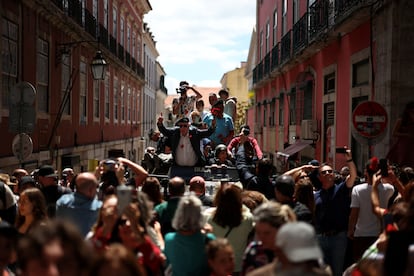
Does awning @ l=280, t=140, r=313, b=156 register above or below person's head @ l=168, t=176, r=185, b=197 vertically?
below

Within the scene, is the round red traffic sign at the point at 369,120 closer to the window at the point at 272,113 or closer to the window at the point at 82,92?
the window at the point at 82,92

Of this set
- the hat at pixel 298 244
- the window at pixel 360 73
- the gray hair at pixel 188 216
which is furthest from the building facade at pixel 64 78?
the window at pixel 360 73

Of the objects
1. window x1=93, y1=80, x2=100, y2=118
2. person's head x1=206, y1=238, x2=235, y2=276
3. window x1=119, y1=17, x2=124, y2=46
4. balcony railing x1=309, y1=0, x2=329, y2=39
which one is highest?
window x1=119, y1=17, x2=124, y2=46

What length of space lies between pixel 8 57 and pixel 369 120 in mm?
8172

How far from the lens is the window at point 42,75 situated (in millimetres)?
14930

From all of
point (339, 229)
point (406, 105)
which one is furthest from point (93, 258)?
point (406, 105)

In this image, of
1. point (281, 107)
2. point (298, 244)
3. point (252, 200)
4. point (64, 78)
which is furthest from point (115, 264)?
point (281, 107)

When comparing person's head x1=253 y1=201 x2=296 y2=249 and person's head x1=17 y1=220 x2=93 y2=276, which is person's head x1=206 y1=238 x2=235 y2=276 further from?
person's head x1=17 y1=220 x2=93 y2=276

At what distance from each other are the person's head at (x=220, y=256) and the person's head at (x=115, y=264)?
1071mm

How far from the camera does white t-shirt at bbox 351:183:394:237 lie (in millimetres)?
6441

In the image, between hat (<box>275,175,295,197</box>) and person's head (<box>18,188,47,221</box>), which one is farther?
hat (<box>275,175,295,197</box>)

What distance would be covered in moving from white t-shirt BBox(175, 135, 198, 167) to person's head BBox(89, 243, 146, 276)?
584 centimetres

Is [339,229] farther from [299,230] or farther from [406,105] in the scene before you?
[406,105]

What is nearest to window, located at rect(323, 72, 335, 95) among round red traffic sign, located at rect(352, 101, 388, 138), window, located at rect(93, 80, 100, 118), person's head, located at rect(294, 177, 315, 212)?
round red traffic sign, located at rect(352, 101, 388, 138)
